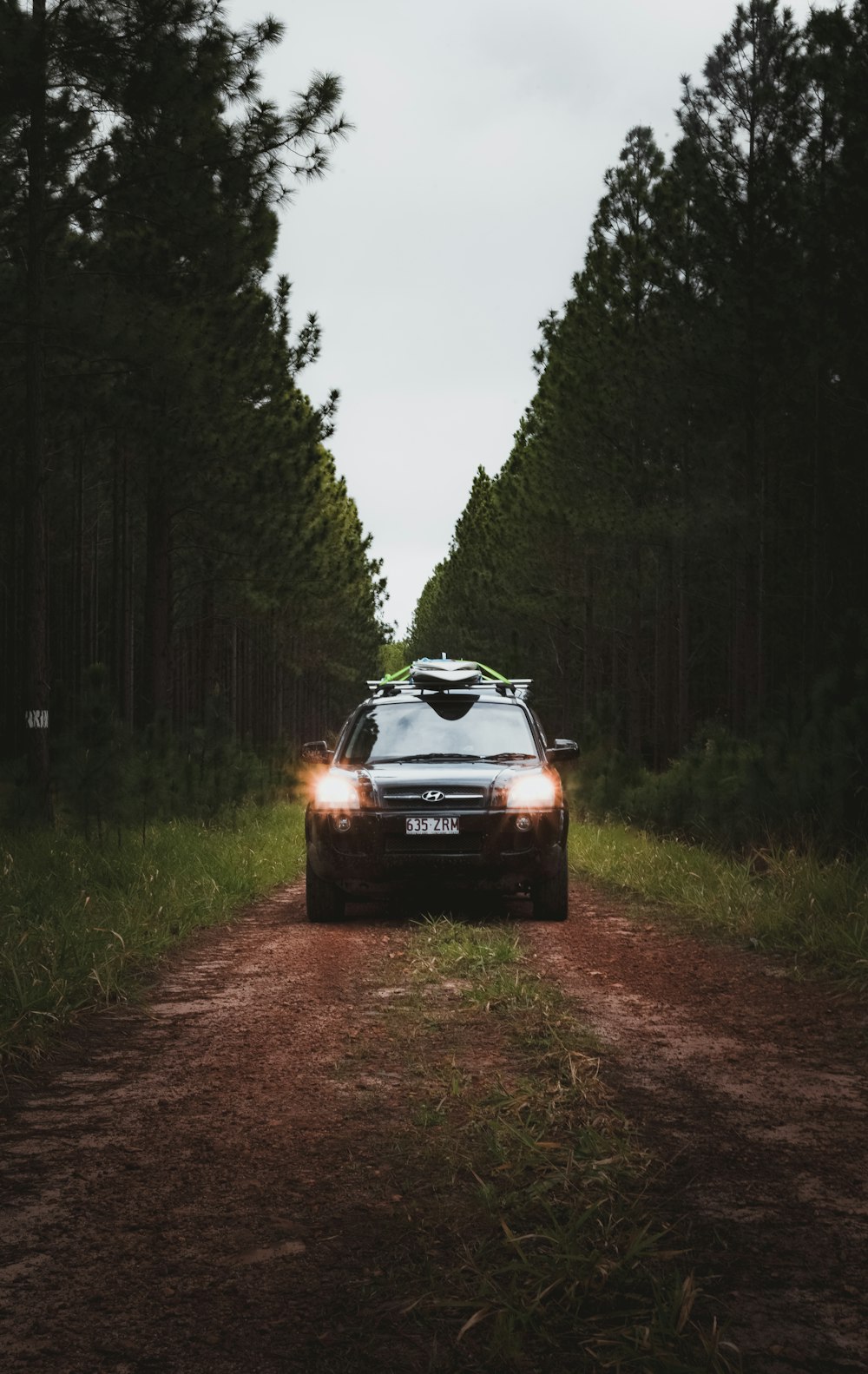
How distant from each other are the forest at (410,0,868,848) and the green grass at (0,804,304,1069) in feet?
18.4

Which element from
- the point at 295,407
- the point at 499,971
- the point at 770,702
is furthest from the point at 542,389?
the point at 499,971

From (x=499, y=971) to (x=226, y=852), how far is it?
21.6 feet

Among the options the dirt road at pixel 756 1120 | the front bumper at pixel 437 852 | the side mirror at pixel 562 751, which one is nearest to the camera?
the dirt road at pixel 756 1120

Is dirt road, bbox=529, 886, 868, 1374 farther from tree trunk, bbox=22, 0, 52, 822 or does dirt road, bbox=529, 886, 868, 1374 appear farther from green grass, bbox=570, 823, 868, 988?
tree trunk, bbox=22, 0, 52, 822

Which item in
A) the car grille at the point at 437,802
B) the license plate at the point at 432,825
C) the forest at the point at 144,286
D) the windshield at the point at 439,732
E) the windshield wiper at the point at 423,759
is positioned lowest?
the license plate at the point at 432,825

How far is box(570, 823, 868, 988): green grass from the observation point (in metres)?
7.47

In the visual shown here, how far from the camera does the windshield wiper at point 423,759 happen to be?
978 centimetres

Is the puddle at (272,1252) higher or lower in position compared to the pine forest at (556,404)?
lower

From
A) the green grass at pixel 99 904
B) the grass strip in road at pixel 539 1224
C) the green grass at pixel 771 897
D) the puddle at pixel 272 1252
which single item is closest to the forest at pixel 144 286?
the green grass at pixel 99 904

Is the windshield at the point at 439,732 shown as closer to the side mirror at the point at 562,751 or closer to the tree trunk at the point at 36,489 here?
the side mirror at the point at 562,751

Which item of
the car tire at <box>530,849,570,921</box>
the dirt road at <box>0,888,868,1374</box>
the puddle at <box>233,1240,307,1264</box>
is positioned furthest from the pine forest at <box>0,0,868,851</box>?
the puddle at <box>233,1240,307,1264</box>

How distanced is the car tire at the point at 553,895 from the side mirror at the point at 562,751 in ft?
3.12

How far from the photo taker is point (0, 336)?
1570cm

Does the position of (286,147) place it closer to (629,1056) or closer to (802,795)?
(802,795)
